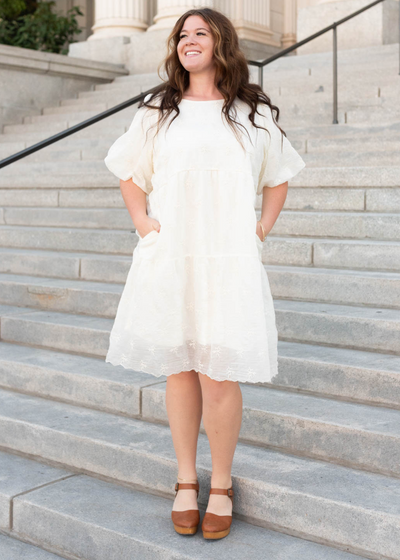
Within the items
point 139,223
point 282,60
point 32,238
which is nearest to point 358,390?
point 139,223

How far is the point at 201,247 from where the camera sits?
9.26 feet

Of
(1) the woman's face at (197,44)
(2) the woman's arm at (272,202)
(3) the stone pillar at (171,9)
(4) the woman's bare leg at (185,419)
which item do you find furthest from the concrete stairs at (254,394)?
(3) the stone pillar at (171,9)

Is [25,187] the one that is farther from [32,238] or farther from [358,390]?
[358,390]

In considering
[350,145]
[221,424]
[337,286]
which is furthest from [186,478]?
[350,145]

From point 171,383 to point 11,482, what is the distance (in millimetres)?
1194

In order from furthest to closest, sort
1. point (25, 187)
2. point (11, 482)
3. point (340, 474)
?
point (25, 187) → point (11, 482) → point (340, 474)

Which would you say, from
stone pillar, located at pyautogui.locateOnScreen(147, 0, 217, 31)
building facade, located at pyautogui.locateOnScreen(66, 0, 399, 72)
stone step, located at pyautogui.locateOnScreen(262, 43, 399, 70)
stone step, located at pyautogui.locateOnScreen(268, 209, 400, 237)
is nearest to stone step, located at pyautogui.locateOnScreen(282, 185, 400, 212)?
stone step, located at pyautogui.locateOnScreen(268, 209, 400, 237)

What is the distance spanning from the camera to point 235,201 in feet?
9.29

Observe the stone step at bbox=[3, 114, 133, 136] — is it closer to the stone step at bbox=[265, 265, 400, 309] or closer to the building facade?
the building facade

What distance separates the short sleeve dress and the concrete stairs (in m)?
0.68

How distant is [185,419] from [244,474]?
1.47ft

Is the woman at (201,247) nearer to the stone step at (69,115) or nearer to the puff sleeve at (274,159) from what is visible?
the puff sleeve at (274,159)

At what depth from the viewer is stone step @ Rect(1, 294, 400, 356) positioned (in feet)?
13.5

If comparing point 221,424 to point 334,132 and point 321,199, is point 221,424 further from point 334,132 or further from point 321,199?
point 334,132
